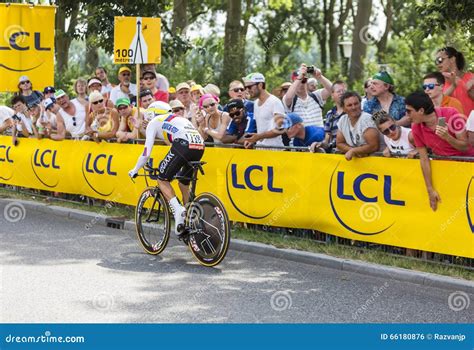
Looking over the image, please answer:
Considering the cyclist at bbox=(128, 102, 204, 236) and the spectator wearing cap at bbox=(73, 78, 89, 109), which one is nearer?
the cyclist at bbox=(128, 102, 204, 236)

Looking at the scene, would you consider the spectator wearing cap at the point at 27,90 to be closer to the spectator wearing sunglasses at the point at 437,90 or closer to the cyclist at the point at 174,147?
the cyclist at the point at 174,147

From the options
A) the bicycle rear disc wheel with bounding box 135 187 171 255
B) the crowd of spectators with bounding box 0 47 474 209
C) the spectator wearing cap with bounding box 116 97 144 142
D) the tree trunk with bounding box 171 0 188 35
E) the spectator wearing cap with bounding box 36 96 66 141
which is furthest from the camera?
the tree trunk with bounding box 171 0 188 35

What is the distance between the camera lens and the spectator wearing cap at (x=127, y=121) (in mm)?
13594

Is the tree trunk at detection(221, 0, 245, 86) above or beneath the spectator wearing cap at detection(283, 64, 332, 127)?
above

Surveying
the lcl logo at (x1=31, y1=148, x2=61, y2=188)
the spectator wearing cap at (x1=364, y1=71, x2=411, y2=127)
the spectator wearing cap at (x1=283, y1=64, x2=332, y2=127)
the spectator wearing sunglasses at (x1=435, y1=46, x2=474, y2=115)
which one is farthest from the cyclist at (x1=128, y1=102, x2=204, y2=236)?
the lcl logo at (x1=31, y1=148, x2=61, y2=188)

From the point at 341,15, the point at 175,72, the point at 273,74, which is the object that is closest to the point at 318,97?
the point at 175,72

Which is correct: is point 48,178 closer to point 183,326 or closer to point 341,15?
point 183,326

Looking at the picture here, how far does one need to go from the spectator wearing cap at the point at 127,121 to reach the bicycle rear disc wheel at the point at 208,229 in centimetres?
393

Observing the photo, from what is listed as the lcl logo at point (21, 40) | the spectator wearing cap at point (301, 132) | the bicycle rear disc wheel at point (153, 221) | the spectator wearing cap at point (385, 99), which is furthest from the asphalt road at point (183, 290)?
the lcl logo at point (21, 40)

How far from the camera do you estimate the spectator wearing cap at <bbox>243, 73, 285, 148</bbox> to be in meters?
11.6

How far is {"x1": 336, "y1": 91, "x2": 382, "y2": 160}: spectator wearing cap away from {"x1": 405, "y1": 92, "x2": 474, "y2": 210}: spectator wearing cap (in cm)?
82

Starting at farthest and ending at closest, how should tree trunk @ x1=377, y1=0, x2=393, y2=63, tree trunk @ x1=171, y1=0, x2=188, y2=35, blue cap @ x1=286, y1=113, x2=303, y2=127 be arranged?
tree trunk @ x1=377, y1=0, x2=393, y2=63 → tree trunk @ x1=171, y1=0, x2=188, y2=35 → blue cap @ x1=286, y1=113, x2=303, y2=127

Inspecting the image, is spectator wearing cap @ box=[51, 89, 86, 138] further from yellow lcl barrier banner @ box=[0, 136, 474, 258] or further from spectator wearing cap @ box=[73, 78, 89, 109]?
yellow lcl barrier banner @ box=[0, 136, 474, 258]

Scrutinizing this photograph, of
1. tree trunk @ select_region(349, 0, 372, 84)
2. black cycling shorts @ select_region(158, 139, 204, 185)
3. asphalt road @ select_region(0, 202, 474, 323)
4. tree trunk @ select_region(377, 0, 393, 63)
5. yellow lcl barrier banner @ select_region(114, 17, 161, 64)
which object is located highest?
tree trunk @ select_region(377, 0, 393, 63)
